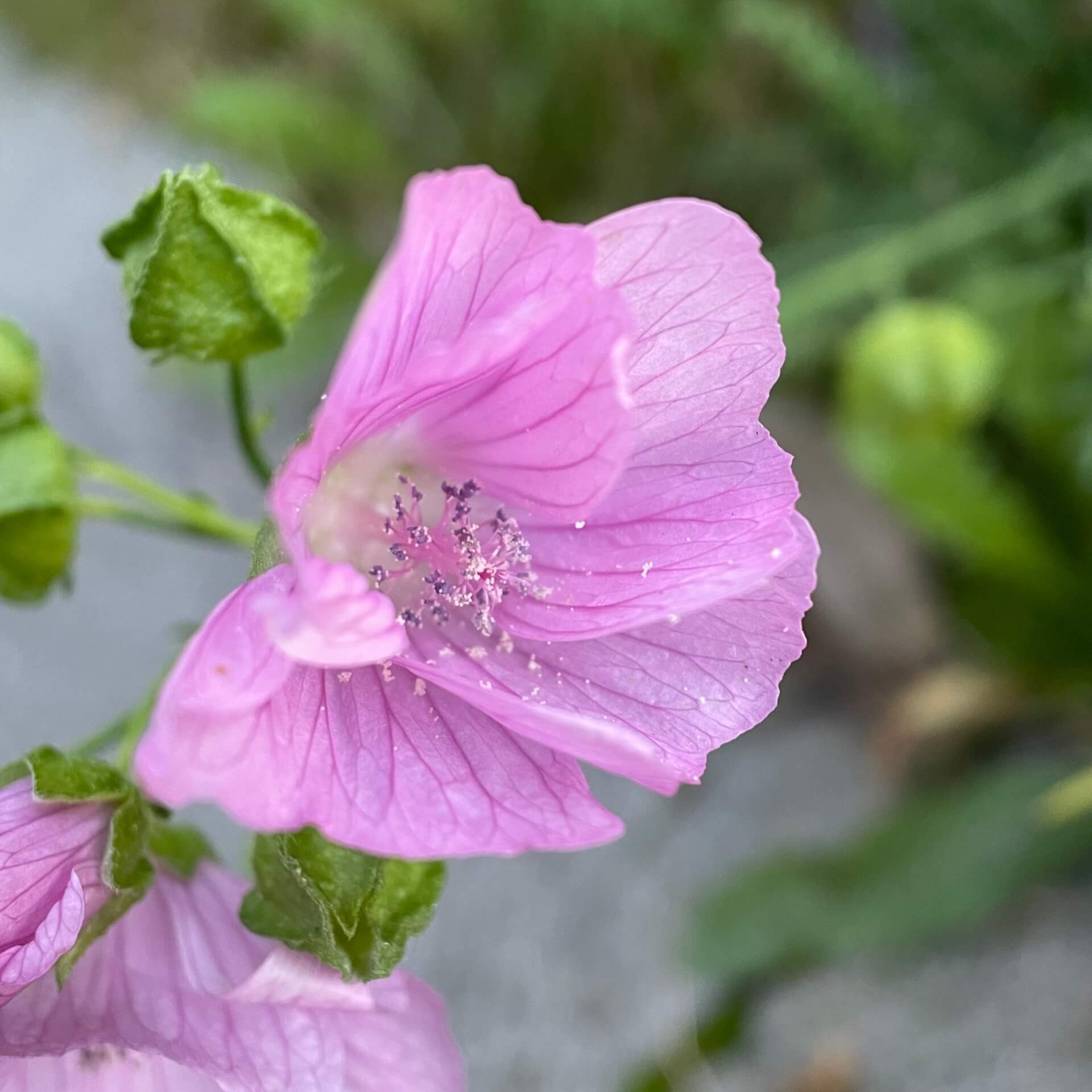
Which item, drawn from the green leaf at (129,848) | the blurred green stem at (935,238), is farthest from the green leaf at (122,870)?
the blurred green stem at (935,238)

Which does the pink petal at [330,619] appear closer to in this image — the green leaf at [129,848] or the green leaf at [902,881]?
the green leaf at [129,848]

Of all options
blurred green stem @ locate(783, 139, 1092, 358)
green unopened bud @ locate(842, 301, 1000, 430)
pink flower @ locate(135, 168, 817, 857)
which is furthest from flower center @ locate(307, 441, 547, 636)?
blurred green stem @ locate(783, 139, 1092, 358)

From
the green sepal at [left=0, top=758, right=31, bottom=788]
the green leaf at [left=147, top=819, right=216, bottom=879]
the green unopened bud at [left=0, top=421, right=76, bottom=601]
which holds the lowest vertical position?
the green leaf at [left=147, top=819, right=216, bottom=879]

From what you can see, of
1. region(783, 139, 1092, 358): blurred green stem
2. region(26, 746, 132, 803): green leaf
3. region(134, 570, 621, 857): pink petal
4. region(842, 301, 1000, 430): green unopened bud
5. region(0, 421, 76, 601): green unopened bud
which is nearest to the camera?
region(134, 570, 621, 857): pink petal

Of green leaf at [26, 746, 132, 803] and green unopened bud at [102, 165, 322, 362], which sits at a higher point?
green unopened bud at [102, 165, 322, 362]

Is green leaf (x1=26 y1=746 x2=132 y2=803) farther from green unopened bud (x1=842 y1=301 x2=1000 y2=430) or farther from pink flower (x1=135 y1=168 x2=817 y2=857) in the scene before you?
green unopened bud (x1=842 y1=301 x2=1000 y2=430)

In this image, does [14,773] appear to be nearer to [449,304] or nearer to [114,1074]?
[114,1074]

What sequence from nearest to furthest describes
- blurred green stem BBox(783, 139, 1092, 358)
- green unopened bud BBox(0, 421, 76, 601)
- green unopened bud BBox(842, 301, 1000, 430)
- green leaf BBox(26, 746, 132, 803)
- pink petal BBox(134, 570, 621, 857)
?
pink petal BBox(134, 570, 621, 857) → green leaf BBox(26, 746, 132, 803) → green unopened bud BBox(0, 421, 76, 601) → green unopened bud BBox(842, 301, 1000, 430) → blurred green stem BBox(783, 139, 1092, 358)
